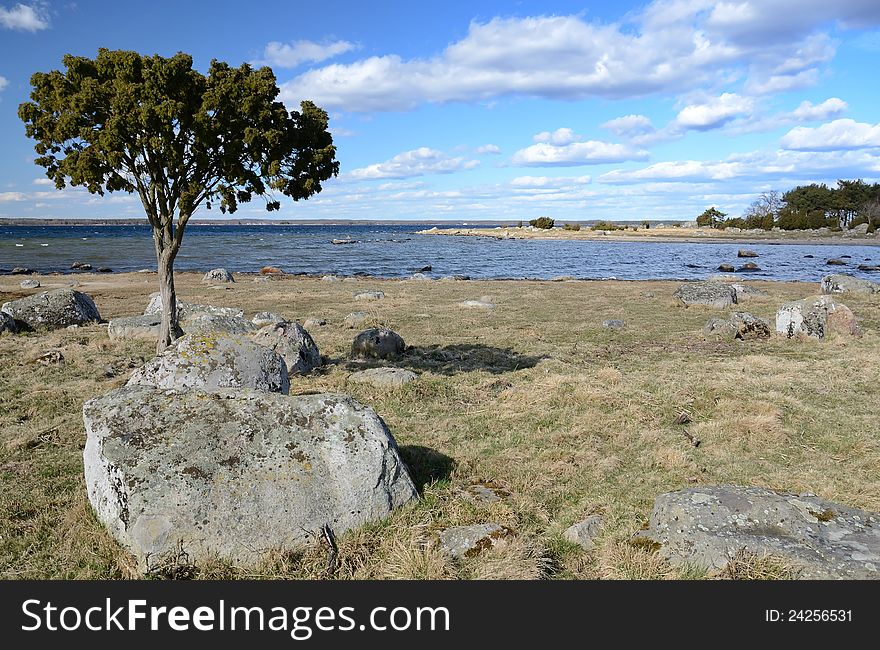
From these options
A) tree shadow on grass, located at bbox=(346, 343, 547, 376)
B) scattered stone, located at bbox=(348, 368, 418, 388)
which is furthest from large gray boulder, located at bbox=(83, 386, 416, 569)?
tree shadow on grass, located at bbox=(346, 343, 547, 376)

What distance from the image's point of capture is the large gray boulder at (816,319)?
19.8 meters

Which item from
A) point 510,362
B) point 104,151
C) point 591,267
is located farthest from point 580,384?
point 591,267

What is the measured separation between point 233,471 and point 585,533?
14.4ft

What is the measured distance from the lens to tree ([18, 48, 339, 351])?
1129 cm

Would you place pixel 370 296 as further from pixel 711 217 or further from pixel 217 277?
pixel 711 217

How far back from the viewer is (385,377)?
13.9 meters

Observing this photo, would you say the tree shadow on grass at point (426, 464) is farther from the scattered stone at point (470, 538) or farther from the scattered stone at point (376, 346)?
the scattered stone at point (376, 346)

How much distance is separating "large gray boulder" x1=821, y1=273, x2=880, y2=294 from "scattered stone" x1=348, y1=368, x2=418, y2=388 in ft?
104

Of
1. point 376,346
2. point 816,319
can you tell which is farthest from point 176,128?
point 816,319

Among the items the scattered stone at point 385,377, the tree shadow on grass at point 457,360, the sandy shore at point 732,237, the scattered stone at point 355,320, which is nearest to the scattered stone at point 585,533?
the scattered stone at point 385,377

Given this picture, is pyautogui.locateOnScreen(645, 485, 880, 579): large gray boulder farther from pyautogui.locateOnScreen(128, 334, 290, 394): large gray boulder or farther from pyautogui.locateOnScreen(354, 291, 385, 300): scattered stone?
pyautogui.locateOnScreen(354, 291, 385, 300): scattered stone

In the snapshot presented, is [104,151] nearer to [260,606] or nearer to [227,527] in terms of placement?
[227,527]

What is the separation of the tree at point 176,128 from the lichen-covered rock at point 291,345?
3896 millimetres

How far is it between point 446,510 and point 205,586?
10.1 feet
